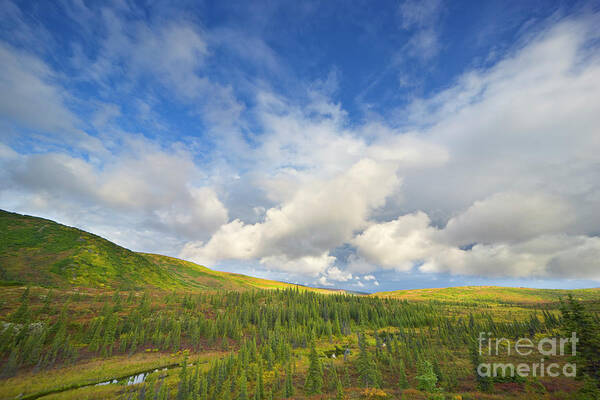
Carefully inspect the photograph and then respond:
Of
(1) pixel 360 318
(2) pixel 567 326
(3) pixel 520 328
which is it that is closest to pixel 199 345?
(1) pixel 360 318

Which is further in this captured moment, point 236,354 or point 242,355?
point 236,354

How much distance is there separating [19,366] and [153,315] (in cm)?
7733

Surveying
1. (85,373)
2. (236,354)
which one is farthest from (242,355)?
(85,373)

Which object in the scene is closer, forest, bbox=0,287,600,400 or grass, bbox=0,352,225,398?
forest, bbox=0,287,600,400

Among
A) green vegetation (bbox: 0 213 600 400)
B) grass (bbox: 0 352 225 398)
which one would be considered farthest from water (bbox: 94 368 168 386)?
grass (bbox: 0 352 225 398)

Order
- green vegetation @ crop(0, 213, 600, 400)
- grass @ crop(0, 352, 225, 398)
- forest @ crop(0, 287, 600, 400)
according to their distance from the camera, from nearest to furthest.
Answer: forest @ crop(0, 287, 600, 400), green vegetation @ crop(0, 213, 600, 400), grass @ crop(0, 352, 225, 398)

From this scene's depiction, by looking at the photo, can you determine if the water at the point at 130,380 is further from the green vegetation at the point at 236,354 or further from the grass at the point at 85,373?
the grass at the point at 85,373

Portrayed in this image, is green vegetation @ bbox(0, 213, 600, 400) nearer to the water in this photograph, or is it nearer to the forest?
the water

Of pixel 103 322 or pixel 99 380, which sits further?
pixel 103 322

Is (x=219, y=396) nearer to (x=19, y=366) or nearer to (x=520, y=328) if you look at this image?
(x=19, y=366)

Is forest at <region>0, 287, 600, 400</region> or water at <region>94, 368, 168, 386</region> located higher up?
forest at <region>0, 287, 600, 400</region>

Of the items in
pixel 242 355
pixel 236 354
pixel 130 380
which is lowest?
pixel 236 354

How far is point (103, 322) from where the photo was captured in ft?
414

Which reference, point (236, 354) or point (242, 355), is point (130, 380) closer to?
point (242, 355)
